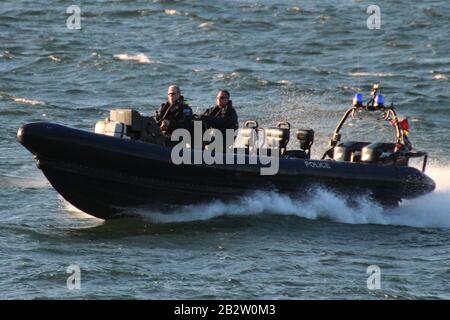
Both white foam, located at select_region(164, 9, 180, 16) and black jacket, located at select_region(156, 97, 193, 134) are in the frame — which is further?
white foam, located at select_region(164, 9, 180, 16)

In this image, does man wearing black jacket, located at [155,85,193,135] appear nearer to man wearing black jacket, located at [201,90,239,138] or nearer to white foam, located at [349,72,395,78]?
man wearing black jacket, located at [201,90,239,138]

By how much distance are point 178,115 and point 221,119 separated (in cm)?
58

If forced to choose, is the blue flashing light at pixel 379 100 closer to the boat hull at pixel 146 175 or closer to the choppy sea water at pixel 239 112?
the boat hull at pixel 146 175

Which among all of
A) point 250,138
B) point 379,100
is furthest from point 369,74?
point 250,138

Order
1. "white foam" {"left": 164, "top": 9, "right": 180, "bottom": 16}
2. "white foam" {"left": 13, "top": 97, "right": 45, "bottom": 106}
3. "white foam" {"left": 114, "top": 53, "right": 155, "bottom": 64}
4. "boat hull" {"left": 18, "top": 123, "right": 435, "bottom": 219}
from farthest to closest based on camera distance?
"white foam" {"left": 164, "top": 9, "right": 180, "bottom": 16}
"white foam" {"left": 114, "top": 53, "right": 155, "bottom": 64}
"white foam" {"left": 13, "top": 97, "right": 45, "bottom": 106}
"boat hull" {"left": 18, "top": 123, "right": 435, "bottom": 219}

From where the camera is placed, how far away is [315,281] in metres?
11.0

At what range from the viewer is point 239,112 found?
20.5 meters

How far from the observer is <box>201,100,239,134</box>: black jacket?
45.7ft

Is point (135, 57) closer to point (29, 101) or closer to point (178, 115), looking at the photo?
point (29, 101)

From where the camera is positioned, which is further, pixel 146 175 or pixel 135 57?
pixel 135 57

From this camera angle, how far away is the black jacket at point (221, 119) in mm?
13922

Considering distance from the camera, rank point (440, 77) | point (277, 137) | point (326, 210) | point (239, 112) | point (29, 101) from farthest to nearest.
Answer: point (440, 77) < point (29, 101) < point (239, 112) < point (277, 137) < point (326, 210)

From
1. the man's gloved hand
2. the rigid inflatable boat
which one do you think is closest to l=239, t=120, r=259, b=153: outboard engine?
the rigid inflatable boat

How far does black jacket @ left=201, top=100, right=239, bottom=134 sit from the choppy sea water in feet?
3.51
